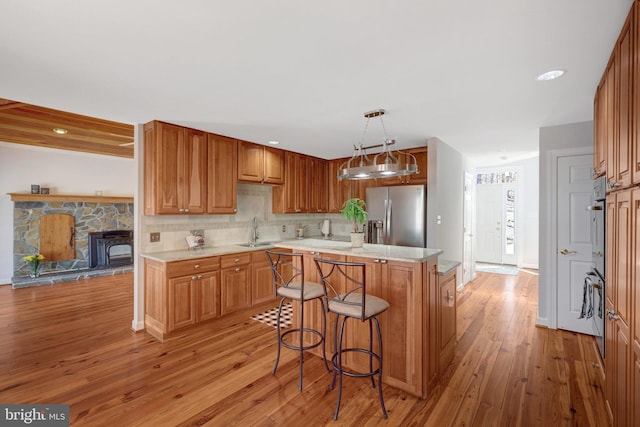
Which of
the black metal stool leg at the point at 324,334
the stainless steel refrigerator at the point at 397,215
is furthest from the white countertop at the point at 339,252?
the stainless steel refrigerator at the point at 397,215

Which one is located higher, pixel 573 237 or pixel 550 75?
pixel 550 75

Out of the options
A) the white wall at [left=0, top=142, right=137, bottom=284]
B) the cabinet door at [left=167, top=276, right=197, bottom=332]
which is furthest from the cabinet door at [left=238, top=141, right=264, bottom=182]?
the white wall at [left=0, top=142, right=137, bottom=284]

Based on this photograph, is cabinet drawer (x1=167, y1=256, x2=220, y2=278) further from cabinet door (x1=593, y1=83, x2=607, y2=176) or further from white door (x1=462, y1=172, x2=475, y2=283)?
white door (x1=462, y1=172, x2=475, y2=283)

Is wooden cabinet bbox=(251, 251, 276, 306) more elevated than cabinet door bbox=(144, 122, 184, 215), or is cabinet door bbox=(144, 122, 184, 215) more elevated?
cabinet door bbox=(144, 122, 184, 215)

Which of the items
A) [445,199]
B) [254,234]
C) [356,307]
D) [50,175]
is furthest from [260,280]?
[50,175]

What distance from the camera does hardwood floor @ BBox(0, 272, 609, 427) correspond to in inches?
78.7

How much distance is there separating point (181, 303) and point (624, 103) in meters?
3.86

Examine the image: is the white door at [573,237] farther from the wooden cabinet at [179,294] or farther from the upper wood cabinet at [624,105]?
the wooden cabinet at [179,294]

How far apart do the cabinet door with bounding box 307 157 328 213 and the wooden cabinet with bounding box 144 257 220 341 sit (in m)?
2.33

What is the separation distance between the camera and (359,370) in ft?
8.25

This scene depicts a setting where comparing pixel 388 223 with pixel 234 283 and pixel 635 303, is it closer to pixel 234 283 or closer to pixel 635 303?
pixel 234 283

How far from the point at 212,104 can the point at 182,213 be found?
1402 millimetres

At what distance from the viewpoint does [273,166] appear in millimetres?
4664

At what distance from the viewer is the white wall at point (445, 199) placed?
3.96 metres
